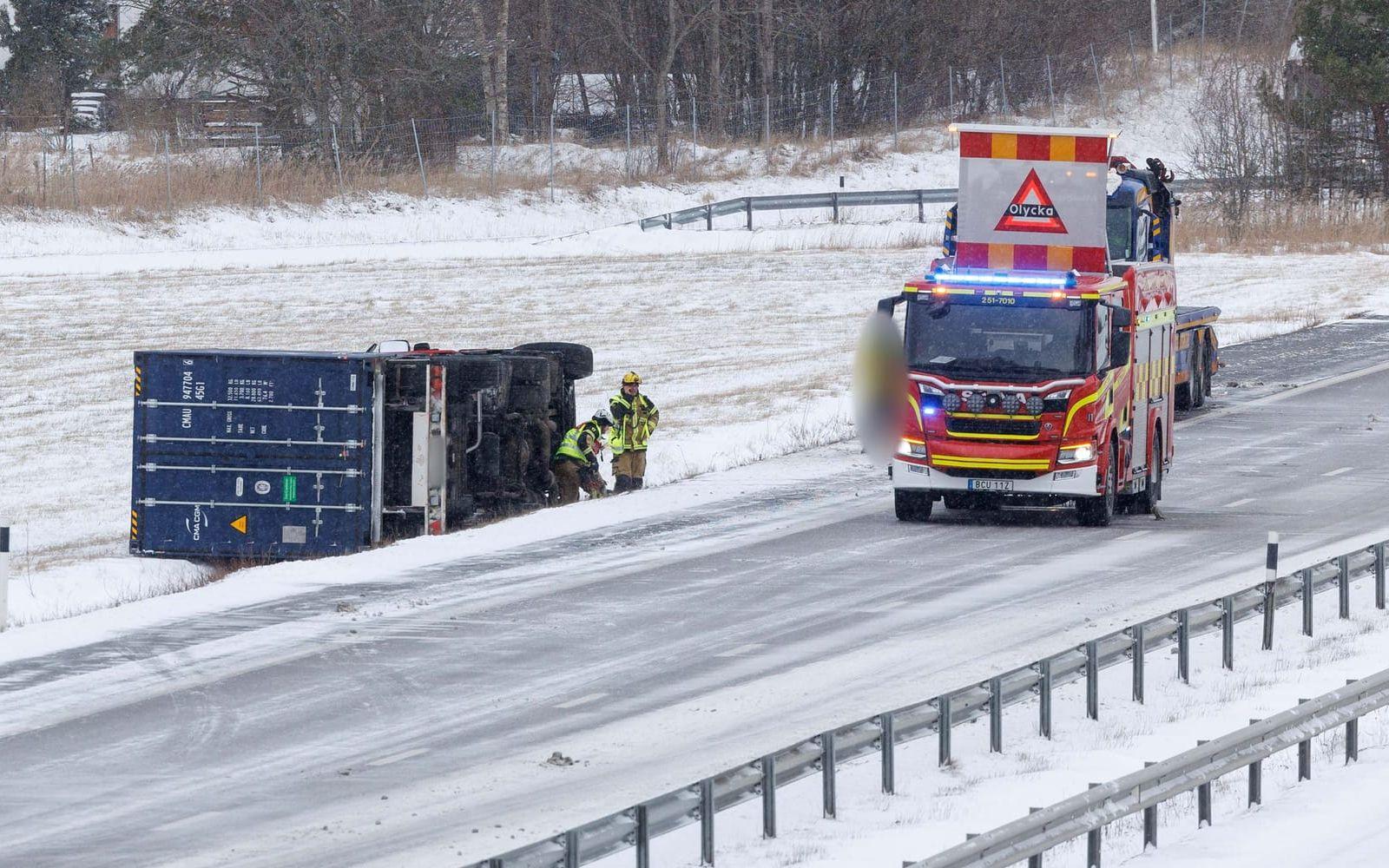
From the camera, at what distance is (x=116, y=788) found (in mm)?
11180

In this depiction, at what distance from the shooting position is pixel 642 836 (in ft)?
27.4

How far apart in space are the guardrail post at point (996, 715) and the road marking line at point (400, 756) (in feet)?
10.4

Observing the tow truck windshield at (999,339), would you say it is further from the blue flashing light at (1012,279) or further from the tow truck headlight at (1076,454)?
the tow truck headlight at (1076,454)

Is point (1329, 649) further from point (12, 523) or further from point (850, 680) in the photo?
point (12, 523)

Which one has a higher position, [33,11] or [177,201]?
[33,11]

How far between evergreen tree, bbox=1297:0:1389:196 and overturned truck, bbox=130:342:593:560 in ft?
148

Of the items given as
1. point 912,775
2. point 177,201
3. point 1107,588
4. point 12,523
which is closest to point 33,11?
point 177,201

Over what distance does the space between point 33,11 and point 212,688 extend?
6618 centimetres

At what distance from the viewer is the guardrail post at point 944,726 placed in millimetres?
10625

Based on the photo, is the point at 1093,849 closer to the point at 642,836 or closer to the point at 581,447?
the point at 642,836

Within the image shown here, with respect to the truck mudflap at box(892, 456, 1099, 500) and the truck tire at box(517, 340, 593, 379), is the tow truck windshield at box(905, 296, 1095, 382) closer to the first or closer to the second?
the truck mudflap at box(892, 456, 1099, 500)

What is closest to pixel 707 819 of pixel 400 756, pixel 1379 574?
pixel 400 756

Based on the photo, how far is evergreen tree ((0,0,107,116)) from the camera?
7325 centimetres

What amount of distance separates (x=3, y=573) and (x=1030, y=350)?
9222mm
